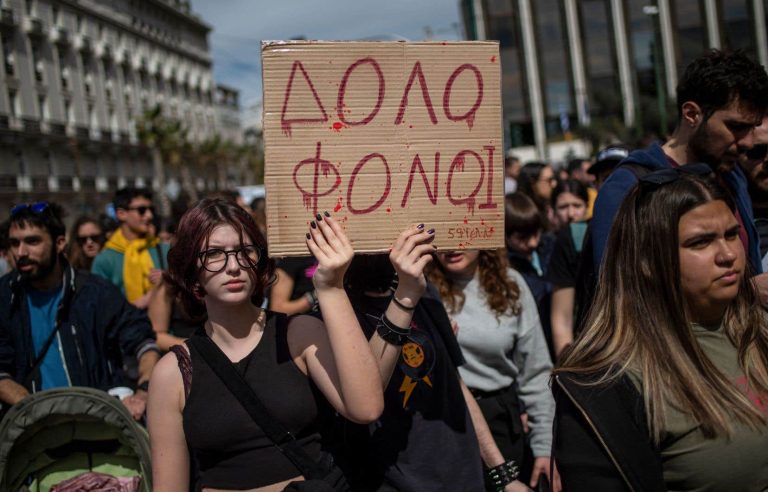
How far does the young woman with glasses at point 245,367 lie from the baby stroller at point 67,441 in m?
0.68

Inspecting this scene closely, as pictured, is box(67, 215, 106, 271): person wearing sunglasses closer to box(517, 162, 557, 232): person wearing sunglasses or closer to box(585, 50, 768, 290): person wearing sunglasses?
box(517, 162, 557, 232): person wearing sunglasses

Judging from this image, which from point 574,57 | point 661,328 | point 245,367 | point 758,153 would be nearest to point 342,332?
point 245,367

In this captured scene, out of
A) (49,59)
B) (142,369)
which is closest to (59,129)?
(49,59)

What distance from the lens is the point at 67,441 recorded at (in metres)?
2.94

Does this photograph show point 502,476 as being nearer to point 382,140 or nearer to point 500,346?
point 500,346

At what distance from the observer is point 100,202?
58500 mm

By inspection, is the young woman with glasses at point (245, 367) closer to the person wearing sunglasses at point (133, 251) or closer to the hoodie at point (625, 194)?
the hoodie at point (625, 194)

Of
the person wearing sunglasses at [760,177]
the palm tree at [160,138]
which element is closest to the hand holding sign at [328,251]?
the person wearing sunglasses at [760,177]

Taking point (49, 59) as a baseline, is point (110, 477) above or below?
below

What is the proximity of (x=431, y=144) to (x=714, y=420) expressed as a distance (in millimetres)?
1127

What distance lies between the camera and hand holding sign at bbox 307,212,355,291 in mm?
2100

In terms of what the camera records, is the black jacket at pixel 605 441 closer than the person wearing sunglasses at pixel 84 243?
Yes

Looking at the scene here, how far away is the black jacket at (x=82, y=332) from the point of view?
11.8 ft

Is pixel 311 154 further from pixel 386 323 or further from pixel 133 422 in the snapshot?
pixel 133 422
